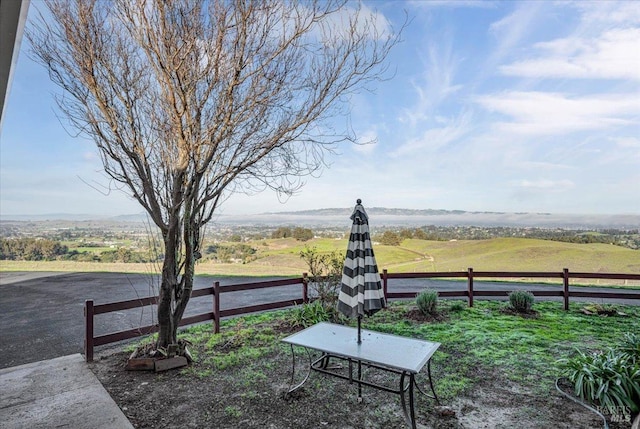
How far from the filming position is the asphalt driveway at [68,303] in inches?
219

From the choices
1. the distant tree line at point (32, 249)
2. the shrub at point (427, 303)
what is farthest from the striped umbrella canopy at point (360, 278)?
the distant tree line at point (32, 249)

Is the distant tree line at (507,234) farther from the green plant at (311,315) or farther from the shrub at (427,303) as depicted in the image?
the green plant at (311,315)

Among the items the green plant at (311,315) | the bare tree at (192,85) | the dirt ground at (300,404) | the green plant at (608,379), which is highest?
the bare tree at (192,85)

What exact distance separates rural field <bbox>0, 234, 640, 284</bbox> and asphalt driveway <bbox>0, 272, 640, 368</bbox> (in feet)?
2.84

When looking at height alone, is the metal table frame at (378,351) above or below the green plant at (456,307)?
above

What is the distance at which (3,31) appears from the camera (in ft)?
4.93

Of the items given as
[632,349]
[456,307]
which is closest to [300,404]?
[632,349]

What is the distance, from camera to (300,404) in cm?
356

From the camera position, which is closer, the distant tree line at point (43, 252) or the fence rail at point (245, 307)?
the fence rail at point (245, 307)

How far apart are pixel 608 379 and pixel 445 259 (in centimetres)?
1029

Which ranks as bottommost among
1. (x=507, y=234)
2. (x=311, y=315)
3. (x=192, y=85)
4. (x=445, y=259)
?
(x=311, y=315)

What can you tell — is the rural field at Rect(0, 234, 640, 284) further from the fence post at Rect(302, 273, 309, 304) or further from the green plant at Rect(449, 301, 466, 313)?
the fence post at Rect(302, 273, 309, 304)

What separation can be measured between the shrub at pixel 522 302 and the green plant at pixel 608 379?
3.67 m

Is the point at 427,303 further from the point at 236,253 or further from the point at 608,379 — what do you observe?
the point at 236,253
